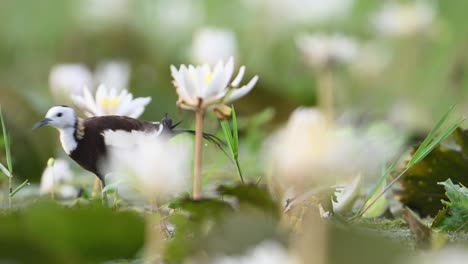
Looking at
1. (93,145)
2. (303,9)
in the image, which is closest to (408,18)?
(303,9)

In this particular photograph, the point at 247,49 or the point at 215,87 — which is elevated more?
the point at 215,87

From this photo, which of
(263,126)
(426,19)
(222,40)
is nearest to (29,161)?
(222,40)

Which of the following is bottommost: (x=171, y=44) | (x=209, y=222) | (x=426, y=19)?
(x=171, y=44)

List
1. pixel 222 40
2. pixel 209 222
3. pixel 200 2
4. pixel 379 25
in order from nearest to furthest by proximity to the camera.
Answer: pixel 209 222, pixel 222 40, pixel 379 25, pixel 200 2

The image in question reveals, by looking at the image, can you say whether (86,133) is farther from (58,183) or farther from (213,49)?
(213,49)

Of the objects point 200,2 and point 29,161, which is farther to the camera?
point 200,2

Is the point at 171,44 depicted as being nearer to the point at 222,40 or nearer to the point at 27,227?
the point at 222,40

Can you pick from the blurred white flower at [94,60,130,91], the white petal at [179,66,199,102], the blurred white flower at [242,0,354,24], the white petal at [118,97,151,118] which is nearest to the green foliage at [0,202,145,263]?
the white petal at [179,66,199,102]
